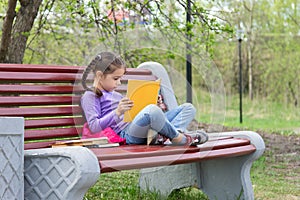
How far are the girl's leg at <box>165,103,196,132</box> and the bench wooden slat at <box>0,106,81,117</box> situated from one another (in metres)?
0.55

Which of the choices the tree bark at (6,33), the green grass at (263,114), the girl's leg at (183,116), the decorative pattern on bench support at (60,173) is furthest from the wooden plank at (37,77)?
the green grass at (263,114)

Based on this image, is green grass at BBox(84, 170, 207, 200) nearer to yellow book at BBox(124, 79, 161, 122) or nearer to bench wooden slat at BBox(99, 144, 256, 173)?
bench wooden slat at BBox(99, 144, 256, 173)

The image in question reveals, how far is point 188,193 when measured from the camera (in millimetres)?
3883

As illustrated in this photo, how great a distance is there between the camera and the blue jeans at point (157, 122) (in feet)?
9.29

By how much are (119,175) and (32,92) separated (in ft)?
5.70

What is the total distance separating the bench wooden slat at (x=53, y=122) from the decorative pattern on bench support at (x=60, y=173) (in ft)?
2.03

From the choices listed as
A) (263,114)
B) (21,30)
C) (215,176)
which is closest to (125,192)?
(215,176)

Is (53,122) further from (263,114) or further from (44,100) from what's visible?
(263,114)

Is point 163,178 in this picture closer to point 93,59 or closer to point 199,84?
point 199,84

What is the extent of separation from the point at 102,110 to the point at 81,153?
0.89 metres

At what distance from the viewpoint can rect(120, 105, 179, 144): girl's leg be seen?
282cm

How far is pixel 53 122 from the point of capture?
10.6ft

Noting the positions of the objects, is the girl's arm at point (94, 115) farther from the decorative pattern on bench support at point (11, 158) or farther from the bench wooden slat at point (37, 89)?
the decorative pattern on bench support at point (11, 158)

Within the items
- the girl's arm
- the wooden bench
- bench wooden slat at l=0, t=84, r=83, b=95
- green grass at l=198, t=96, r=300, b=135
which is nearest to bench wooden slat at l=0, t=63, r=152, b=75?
the wooden bench
